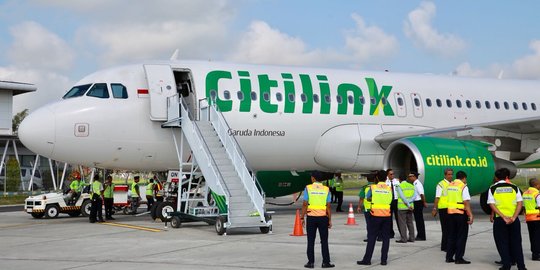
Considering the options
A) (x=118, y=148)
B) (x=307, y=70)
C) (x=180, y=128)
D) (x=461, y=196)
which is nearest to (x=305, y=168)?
(x=307, y=70)

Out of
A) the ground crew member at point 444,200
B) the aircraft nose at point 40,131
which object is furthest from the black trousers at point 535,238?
the aircraft nose at point 40,131

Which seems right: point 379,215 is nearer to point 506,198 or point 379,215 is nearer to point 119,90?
point 506,198

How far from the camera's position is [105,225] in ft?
52.0

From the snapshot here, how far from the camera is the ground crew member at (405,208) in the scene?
11625 millimetres

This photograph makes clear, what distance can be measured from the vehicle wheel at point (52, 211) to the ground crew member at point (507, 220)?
14405 mm

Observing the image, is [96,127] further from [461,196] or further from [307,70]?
[461,196]

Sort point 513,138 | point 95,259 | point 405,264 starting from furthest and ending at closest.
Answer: point 513,138 → point 95,259 → point 405,264

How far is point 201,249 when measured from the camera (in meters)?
10.8

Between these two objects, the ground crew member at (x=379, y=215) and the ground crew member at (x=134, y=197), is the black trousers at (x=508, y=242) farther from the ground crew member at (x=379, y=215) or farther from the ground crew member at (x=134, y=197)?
the ground crew member at (x=134, y=197)

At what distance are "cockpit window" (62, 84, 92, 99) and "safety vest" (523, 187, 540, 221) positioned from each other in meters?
10.6

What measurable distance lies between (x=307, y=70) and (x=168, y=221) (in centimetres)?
594

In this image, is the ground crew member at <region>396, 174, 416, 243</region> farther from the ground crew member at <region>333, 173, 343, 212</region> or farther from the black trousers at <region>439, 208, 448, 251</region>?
the ground crew member at <region>333, 173, 343, 212</region>

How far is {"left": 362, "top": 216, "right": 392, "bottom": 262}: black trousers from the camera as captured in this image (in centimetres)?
904

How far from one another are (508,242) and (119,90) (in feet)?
33.2
